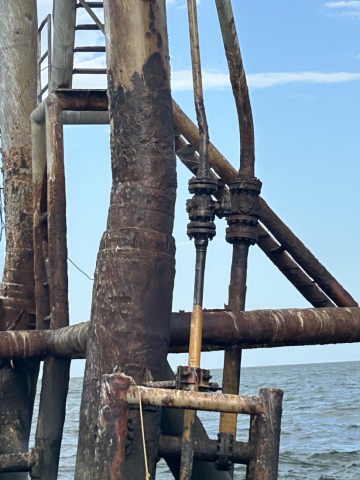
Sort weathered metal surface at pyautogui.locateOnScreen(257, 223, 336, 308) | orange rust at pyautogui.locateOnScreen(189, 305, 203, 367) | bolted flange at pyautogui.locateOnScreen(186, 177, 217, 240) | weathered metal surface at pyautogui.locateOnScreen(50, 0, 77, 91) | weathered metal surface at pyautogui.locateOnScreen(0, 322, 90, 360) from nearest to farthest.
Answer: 1. orange rust at pyautogui.locateOnScreen(189, 305, 203, 367)
2. bolted flange at pyautogui.locateOnScreen(186, 177, 217, 240)
3. weathered metal surface at pyautogui.locateOnScreen(0, 322, 90, 360)
4. weathered metal surface at pyautogui.locateOnScreen(257, 223, 336, 308)
5. weathered metal surface at pyautogui.locateOnScreen(50, 0, 77, 91)

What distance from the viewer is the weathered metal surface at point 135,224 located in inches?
226

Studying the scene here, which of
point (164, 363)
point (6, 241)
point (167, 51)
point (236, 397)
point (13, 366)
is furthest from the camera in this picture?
point (6, 241)

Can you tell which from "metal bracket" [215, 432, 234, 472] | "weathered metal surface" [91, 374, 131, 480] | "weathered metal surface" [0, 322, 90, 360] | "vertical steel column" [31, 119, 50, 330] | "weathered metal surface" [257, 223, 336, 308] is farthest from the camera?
"weathered metal surface" [257, 223, 336, 308]

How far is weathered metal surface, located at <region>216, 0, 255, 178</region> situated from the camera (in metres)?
7.08

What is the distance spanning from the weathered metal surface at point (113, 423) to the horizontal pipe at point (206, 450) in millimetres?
748

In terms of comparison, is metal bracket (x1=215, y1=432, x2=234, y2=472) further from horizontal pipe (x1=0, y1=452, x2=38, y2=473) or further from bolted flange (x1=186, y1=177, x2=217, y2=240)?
horizontal pipe (x1=0, y1=452, x2=38, y2=473)

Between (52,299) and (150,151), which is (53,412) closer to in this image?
(52,299)

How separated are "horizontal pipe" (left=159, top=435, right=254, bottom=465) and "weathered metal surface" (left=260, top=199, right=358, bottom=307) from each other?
134 inches

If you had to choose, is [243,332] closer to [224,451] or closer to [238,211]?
[238,211]

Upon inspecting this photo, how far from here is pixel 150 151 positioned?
606 cm

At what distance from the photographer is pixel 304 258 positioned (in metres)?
8.66

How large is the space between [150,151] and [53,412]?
3061mm

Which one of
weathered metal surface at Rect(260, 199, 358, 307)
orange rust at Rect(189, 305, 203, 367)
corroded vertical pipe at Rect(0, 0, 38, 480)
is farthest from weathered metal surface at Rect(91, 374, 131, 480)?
weathered metal surface at Rect(260, 199, 358, 307)

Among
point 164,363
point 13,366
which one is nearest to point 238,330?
point 164,363
